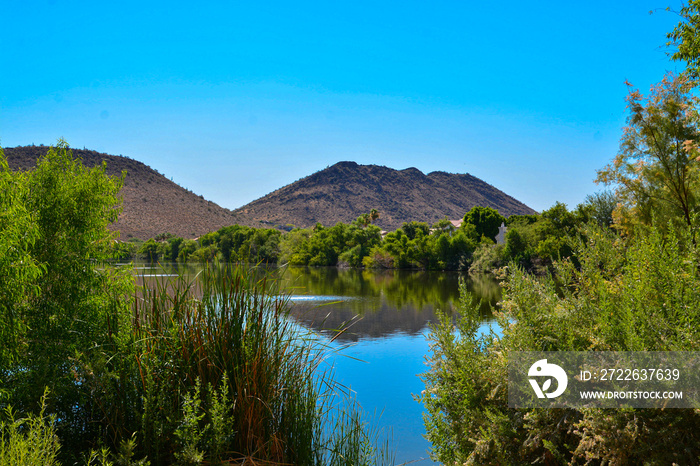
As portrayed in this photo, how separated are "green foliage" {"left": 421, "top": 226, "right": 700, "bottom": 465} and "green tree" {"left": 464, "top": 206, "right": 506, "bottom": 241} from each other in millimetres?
54025

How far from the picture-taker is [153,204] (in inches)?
2576

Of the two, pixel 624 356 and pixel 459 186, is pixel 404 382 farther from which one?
pixel 459 186

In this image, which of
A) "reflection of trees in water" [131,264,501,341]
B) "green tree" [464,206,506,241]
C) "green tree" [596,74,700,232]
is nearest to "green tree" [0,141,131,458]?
"reflection of trees in water" [131,264,501,341]

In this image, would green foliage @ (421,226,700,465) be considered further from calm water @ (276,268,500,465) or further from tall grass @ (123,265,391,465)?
tall grass @ (123,265,391,465)

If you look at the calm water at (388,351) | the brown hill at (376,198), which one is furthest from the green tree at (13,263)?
the brown hill at (376,198)

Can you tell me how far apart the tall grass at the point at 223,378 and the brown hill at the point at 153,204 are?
48011 millimetres

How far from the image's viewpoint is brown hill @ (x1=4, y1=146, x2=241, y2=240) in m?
55.4

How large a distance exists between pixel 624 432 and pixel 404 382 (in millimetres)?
7412

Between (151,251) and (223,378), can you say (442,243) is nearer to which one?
(151,251)

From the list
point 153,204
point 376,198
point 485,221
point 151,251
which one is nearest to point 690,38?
point 151,251

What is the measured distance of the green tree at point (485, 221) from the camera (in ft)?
186

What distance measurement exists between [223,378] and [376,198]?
472 feet

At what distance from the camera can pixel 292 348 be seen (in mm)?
4035

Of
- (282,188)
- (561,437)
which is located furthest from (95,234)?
(282,188)
